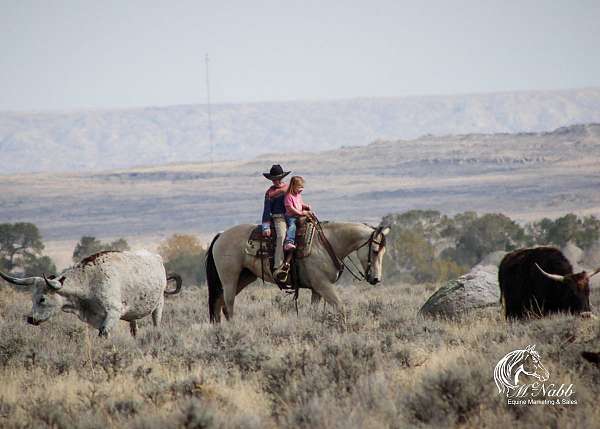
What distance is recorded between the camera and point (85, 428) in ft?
28.9

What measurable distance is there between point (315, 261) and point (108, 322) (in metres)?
3.28

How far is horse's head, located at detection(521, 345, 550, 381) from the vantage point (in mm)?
9562

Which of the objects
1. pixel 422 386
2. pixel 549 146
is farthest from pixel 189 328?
pixel 549 146

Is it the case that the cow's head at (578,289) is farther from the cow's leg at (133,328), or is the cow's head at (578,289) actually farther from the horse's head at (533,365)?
the cow's leg at (133,328)

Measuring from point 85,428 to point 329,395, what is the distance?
6.72 feet

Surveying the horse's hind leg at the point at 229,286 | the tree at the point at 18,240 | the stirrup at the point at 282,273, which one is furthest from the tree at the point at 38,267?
the stirrup at the point at 282,273

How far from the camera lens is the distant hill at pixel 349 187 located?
101562 millimetres

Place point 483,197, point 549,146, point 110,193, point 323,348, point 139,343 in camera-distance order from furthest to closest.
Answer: point 549,146, point 110,193, point 483,197, point 139,343, point 323,348

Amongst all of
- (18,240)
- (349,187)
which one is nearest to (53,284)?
(18,240)

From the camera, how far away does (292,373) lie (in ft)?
33.7

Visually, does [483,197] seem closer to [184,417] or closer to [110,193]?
[110,193]

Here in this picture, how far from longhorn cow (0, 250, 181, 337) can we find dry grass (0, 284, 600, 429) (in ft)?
1.00

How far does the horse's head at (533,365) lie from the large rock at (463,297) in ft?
15.7

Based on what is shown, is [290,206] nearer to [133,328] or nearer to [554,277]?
[133,328]
